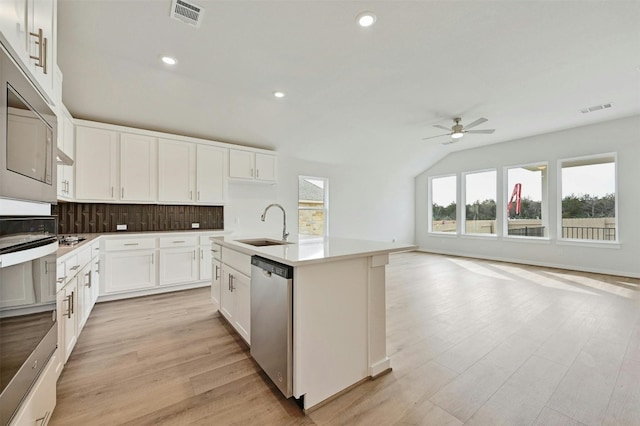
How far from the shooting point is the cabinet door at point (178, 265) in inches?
150

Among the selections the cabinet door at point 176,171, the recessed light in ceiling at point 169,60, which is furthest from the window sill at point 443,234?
the recessed light in ceiling at point 169,60

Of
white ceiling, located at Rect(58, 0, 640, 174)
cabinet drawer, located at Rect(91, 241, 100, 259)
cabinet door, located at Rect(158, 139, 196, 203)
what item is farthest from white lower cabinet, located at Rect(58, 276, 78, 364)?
white ceiling, located at Rect(58, 0, 640, 174)

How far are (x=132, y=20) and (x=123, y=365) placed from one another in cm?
294

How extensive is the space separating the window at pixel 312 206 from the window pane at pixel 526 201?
4.49m

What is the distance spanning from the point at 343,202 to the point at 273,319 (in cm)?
524

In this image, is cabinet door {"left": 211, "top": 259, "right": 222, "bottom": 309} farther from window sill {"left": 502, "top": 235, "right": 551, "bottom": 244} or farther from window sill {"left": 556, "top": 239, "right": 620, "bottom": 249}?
window sill {"left": 556, "top": 239, "right": 620, "bottom": 249}

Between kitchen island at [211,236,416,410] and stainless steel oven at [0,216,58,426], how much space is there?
41.9 inches

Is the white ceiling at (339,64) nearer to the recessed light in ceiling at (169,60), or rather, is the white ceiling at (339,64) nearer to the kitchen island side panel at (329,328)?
the recessed light in ceiling at (169,60)

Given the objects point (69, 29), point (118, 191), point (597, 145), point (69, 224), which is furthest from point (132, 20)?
point (597, 145)

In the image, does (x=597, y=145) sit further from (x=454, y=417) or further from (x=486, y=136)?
(x=454, y=417)

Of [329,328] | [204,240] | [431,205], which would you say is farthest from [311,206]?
[329,328]

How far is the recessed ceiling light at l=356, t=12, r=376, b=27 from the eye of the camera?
90.1 inches

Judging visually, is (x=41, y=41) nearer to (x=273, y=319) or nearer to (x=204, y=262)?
(x=273, y=319)

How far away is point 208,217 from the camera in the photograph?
15.4 ft
